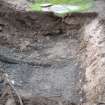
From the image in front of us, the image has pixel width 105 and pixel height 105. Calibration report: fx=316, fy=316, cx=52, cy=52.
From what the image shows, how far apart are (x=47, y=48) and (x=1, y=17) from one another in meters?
1.37

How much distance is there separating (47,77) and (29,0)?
232 cm

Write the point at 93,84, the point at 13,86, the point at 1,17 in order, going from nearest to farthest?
the point at 93,84 → the point at 13,86 → the point at 1,17

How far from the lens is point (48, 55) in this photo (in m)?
7.27

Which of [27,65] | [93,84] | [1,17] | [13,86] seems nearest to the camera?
[93,84]

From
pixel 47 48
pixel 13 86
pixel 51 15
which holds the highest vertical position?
pixel 51 15

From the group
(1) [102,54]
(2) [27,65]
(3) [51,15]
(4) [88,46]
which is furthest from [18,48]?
(1) [102,54]

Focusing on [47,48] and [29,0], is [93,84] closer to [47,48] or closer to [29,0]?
[47,48]

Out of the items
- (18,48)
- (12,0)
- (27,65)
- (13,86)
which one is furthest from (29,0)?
(13,86)

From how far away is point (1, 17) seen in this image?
7672 millimetres

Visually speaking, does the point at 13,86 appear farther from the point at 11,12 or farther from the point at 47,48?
the point at 11,12

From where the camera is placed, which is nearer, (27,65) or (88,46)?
(88,46)

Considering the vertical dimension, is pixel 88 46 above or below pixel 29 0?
below

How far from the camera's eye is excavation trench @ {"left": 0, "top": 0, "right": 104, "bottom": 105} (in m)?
6.23

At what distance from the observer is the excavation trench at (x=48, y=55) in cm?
623
